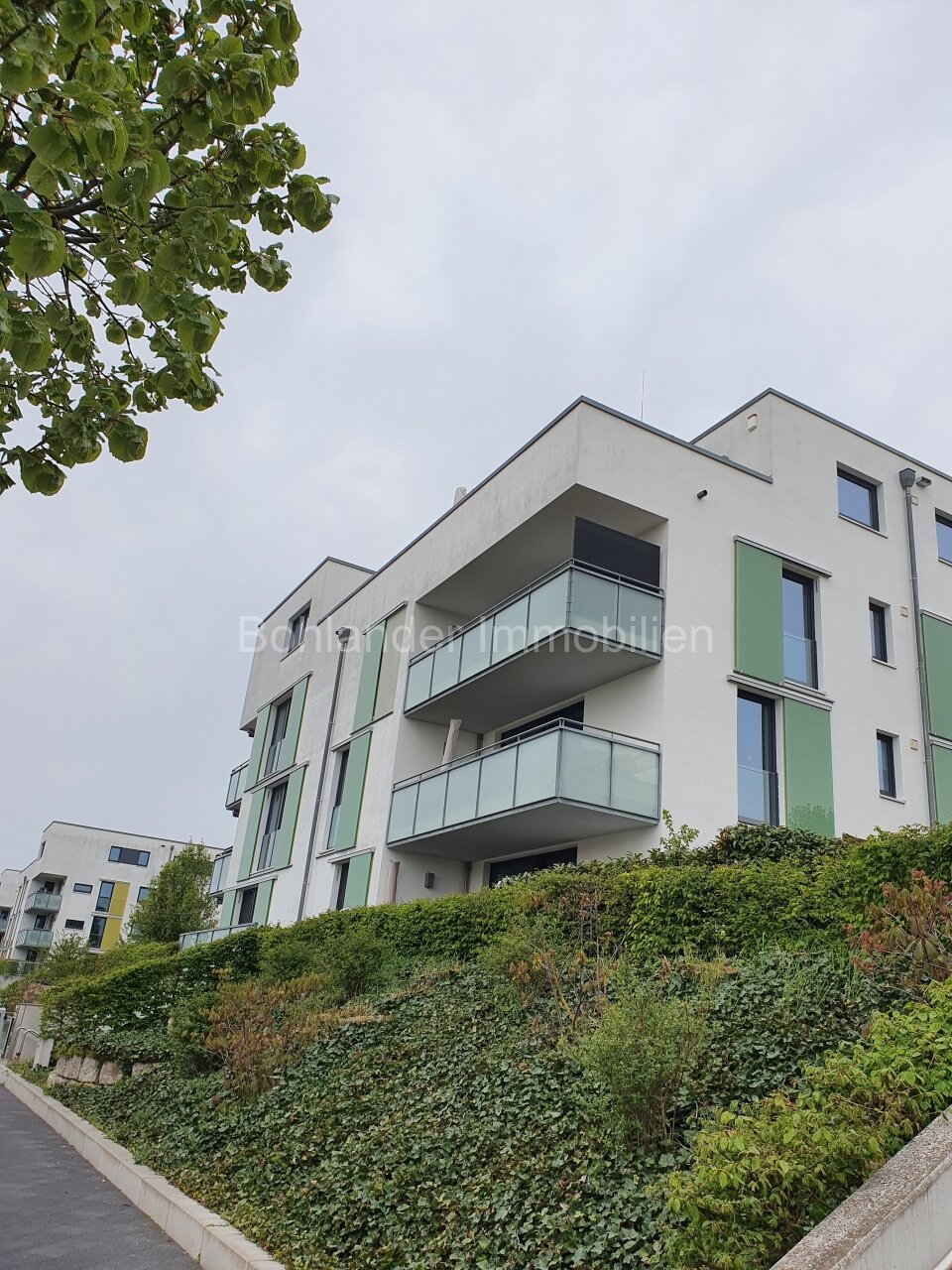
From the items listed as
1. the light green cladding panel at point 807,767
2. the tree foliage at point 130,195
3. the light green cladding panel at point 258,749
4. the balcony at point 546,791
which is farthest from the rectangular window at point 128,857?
the tree foliage at point 130,195

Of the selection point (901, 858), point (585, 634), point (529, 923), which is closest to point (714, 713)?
point (585, 634)

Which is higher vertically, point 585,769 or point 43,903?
point 43,903

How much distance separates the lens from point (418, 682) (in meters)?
20.0

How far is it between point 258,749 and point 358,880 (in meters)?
11.0

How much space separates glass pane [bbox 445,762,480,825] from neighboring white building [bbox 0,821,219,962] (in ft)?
201

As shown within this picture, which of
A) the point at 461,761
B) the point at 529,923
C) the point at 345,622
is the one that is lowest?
the point at 529,923

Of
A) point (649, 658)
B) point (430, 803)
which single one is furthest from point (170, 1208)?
point (430, 803)

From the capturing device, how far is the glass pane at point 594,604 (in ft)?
49.9

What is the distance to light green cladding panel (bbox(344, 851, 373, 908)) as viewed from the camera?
19.3 m

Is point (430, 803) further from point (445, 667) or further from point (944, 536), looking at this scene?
point (944, 536)

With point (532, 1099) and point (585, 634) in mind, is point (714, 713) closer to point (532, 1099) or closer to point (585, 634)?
point (585, 634)

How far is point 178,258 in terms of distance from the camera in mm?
3877

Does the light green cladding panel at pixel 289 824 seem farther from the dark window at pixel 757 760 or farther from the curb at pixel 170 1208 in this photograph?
the curb at pixel 170 1208

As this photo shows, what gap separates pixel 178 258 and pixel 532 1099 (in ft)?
18.3
